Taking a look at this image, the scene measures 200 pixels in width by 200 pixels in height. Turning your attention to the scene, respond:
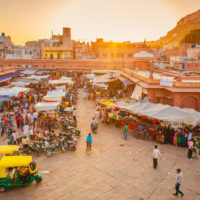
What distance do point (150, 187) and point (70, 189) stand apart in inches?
111

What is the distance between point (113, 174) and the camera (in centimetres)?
820

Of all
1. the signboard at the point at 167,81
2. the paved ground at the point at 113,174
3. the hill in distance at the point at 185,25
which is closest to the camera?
the paved ground at the point at 113,174

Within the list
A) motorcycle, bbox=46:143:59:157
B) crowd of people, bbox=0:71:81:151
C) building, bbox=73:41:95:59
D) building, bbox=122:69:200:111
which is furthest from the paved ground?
building, bbox=73:41:95:59

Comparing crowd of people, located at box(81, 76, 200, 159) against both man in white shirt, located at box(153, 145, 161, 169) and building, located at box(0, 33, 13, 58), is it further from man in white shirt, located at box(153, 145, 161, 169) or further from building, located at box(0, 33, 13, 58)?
building, located at box(0, 33, 13, 58)

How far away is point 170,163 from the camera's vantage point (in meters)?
Answer: 9.09

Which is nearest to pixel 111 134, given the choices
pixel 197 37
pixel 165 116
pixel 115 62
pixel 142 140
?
pixel 142 140

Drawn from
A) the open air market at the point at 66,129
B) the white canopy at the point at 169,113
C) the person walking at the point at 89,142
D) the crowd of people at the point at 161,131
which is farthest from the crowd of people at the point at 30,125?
the white canopy at the point at 169,113

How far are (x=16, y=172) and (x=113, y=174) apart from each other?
3.58m

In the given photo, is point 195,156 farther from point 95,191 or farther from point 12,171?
point 12,171

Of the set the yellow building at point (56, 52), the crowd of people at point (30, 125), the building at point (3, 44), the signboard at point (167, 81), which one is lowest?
the crowd of people at point (30, 125)

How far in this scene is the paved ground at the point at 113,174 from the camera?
702cm

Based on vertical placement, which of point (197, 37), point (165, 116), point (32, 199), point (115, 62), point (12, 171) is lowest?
point (32, 199)

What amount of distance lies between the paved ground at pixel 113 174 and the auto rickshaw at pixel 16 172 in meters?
0.25

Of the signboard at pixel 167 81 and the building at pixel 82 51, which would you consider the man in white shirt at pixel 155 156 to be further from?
the building at pixel 82 51
